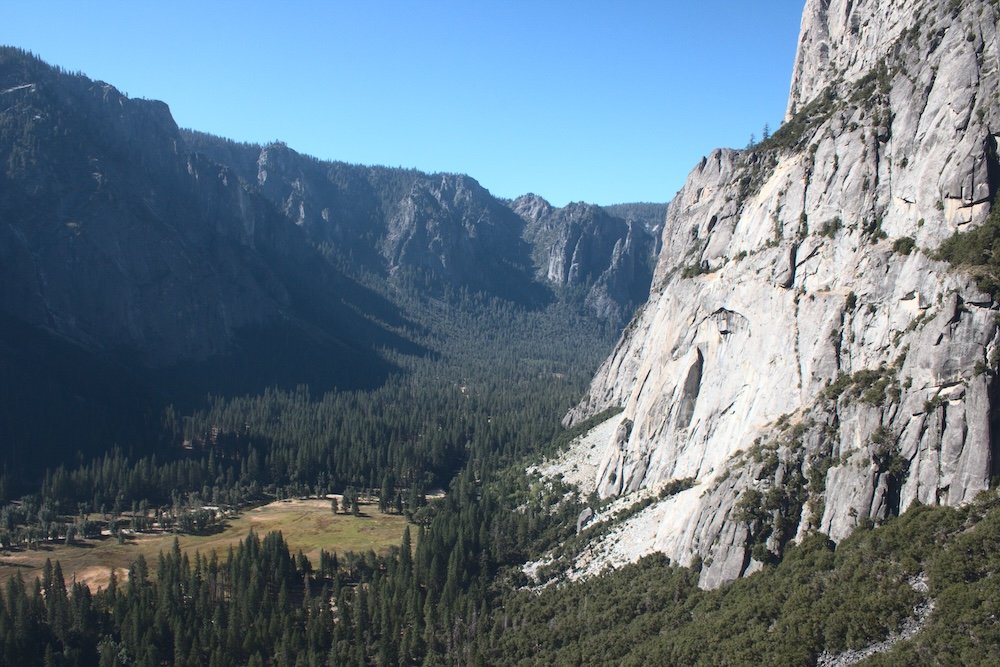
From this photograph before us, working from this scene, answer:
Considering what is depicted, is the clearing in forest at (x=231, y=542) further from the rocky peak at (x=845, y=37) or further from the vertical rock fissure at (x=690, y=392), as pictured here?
the rocky peak at (x=845, y=37)

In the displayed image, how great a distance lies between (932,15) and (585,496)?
3326 inches

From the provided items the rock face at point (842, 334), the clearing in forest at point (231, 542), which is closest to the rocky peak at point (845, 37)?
the rock face at point (842, 334)

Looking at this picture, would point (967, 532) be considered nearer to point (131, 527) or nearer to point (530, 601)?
point (530, 601)

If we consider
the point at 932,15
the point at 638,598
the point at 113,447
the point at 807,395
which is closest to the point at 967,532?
the point at 807,395

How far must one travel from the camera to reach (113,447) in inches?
7431

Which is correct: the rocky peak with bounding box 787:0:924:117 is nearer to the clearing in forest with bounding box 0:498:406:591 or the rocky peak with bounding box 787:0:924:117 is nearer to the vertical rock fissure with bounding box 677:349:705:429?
the vertical rock fissure with bounding box 677:349:705:429

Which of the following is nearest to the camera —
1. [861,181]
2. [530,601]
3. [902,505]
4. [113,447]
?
[902,505]

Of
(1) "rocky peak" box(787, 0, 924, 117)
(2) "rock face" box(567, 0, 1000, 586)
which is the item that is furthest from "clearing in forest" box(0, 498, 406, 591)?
(1) "rocky peak" box(787, 0, 924, 117)

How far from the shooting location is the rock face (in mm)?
61469

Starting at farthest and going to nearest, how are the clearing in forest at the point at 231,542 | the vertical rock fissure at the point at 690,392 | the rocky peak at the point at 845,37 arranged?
1. the clearing in forest at the point at 231,542
2. the vertical rock fissure at the point at 690,392
3. the rocky peak at the point at 845,37

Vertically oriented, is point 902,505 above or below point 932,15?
below

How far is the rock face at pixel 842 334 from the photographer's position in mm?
61469

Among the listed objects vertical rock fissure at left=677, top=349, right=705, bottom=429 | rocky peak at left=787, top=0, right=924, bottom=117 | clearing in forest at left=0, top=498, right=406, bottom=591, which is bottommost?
clearing in forest at left=0, top=498, right=406, bottom=591

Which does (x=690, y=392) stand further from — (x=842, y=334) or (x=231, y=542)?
(x=231, y=542)
